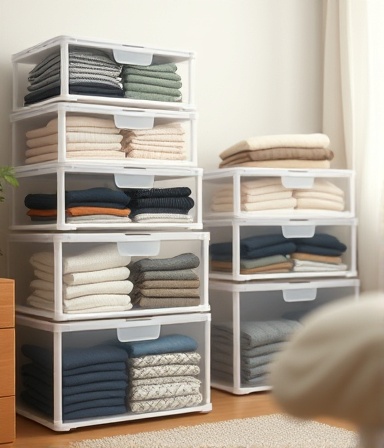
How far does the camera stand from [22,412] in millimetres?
3158

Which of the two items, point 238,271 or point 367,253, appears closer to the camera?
point 238,271

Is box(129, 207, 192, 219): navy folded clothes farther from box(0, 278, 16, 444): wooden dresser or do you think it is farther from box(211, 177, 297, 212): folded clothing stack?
box(0, 278, 16, 444): wooden dresser

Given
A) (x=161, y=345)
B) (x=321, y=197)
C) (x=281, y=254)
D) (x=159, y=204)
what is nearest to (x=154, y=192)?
(x=159, y=204)

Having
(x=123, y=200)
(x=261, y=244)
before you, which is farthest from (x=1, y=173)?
(x=261, y=244)

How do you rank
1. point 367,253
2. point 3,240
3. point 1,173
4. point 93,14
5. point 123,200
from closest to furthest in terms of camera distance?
point 1,173 < point 123,200 < point 3,240 < point 93,14 < point 367,253

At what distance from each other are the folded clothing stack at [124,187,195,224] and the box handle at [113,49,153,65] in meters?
0.47

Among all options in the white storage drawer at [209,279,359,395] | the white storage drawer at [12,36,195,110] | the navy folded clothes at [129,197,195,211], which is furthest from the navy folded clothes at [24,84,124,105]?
the white storage drawer at [209,279,359,395]

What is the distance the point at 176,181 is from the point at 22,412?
1.20 metres

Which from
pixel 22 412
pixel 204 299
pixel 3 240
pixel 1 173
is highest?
pixel 1 173

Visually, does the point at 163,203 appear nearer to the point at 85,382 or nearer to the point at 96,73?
the point at 96,73

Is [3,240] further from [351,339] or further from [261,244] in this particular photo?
[351,339]

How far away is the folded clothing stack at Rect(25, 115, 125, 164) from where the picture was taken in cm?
299

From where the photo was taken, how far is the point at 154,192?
10.3 feet

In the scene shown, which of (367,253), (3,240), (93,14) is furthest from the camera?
(367,253)
